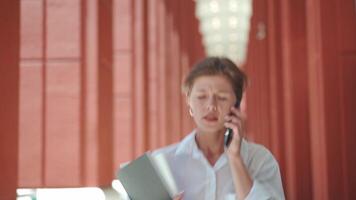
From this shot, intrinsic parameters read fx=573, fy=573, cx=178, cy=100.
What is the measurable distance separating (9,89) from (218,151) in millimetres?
1242

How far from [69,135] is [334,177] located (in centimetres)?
246

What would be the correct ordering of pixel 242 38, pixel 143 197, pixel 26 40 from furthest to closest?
pixel 242 38
pixel 26 40
pixel 143 197

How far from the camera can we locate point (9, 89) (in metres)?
3.04

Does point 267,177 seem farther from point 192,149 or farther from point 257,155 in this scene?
point 192,149

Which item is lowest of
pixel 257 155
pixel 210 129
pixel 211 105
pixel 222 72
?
pixel 257 155

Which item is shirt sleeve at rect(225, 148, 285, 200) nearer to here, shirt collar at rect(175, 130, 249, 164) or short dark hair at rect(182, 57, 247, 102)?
shirt collar at rect(175, 130, 249, 164)

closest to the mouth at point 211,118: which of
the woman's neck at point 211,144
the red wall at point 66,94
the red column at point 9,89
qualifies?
the woman's neck at point 211,144

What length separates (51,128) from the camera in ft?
17.6

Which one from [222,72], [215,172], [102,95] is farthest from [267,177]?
[102,95]

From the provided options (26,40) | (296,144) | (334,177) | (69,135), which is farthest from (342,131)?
(26,40)

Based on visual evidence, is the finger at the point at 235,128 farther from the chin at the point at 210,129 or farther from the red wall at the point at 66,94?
the red wall at the point at 66,94

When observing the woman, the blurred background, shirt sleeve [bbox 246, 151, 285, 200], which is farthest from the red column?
shirt sleeve [bbox 246, 151, 285, 200]

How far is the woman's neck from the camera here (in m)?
2.46

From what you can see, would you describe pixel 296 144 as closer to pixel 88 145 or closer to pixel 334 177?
pixel 334 177
